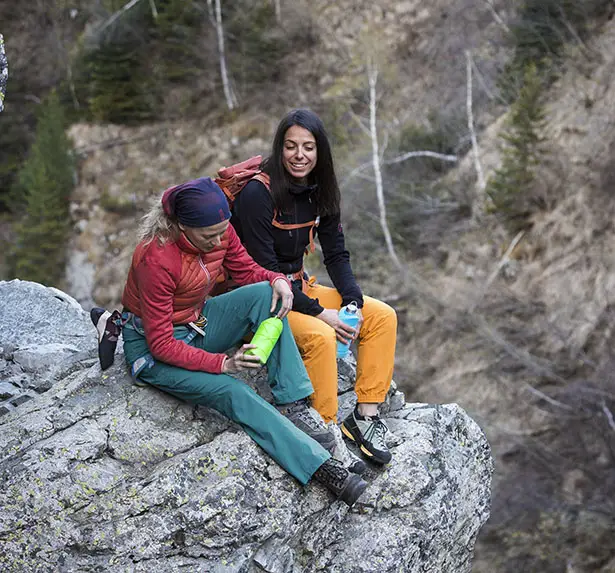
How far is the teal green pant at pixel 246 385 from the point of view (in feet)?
13.3

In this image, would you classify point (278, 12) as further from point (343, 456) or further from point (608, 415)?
point (343, 456)

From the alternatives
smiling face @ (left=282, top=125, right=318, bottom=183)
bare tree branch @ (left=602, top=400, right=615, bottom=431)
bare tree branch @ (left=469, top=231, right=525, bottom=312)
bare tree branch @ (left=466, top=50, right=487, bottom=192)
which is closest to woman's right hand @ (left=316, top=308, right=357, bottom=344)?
smiling face @ (left=282, top=125, right=318, bottom=183)

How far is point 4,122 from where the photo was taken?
95.3ft

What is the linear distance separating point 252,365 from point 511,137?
13747 mm

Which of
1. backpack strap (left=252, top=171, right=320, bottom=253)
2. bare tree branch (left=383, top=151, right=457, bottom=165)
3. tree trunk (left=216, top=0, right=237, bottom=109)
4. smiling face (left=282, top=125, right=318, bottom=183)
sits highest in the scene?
smiling face (left=282, top=125, right=318, bottom=183)

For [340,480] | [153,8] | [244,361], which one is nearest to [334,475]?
[340,480]

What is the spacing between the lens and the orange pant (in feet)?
14.5

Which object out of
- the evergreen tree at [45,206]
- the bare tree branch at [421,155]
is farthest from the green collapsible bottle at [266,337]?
the evergreen tree at [45,206]

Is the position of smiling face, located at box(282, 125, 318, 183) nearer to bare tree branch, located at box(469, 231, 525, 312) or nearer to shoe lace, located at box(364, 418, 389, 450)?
shoe lace, located at box(364, 418, 389, 450)

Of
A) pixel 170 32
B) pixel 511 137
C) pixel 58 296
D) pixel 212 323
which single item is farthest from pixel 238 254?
pixel 170 32

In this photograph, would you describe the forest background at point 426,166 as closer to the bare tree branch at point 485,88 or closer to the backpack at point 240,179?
the bare tree branch at point 485,88

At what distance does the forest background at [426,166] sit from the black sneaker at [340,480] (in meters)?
9.45

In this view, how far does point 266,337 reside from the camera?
4.05 meters

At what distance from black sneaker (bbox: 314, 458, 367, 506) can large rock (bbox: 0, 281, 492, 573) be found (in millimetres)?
157
